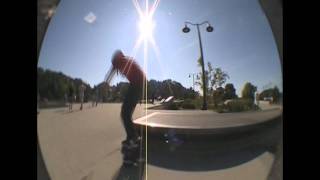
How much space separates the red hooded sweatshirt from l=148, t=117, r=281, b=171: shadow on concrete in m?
0.35

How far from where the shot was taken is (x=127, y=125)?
3.11m

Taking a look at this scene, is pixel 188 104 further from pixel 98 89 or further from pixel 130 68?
pixel 98 89

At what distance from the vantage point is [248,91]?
307 centimetres

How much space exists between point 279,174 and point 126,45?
1285mm

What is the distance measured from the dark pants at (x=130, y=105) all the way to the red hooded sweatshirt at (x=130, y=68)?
4cm

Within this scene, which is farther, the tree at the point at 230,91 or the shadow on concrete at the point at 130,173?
the shadow on concrete at the point at 130,173

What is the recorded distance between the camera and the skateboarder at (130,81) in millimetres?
3045

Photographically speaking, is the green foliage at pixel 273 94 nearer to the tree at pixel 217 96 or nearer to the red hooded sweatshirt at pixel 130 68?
the tree at pixel 217 96

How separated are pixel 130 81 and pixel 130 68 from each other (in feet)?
0.26

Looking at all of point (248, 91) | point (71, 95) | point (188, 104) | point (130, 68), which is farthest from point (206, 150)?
point (71, 95)

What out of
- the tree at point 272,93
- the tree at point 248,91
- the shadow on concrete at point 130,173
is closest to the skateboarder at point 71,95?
the shadow on concrete at point 130,173
